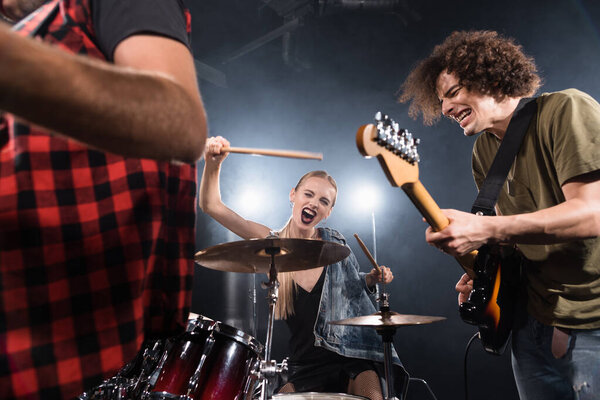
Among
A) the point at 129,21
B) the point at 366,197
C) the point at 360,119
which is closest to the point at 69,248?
the point at 129,21

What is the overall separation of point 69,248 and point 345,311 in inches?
131

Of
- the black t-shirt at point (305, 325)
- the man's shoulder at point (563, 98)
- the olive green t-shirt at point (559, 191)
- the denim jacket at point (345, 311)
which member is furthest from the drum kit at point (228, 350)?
the man's shoulder at point (563, 98)

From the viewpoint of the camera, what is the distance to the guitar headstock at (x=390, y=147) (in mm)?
1424

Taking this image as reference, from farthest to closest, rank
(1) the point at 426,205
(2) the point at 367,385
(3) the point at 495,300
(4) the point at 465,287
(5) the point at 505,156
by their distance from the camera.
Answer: (2) the point at 367,385
(4) the point at 465,287
(5) the point at 505,156
(3) the point at 495,300
(1) the point at 426,205

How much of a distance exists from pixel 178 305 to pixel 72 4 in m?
0.55

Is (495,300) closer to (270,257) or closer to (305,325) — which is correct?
(270,257)

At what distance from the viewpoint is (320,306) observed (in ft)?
11.9

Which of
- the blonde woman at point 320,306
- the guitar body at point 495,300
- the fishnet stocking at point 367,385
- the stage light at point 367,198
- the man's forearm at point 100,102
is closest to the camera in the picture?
the man's forearm at point 100,102

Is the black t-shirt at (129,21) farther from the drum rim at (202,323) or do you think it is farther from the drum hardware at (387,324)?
the drum hardware at (387,324)

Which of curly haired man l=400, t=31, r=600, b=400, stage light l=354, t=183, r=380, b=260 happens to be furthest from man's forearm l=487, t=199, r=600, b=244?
stage light l=354, t=183, r=380, b=260

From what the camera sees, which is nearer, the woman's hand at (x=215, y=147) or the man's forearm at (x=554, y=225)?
the man's forearm at (x=554, y=225)

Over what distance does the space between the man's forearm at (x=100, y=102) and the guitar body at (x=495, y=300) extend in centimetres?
167

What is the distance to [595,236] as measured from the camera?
155cm

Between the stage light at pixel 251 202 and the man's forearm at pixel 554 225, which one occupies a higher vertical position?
the stage light at pixel 251 202
